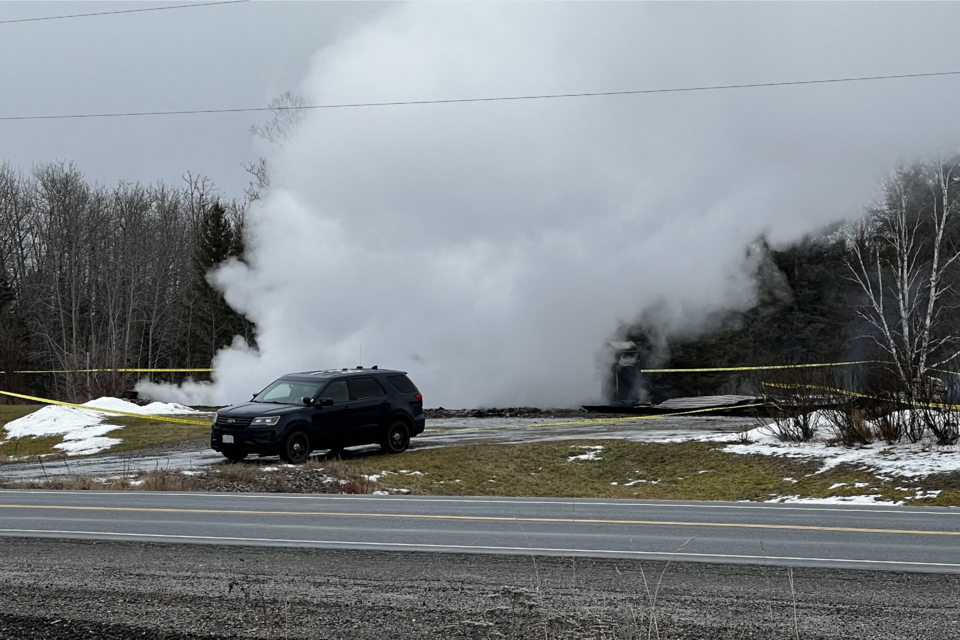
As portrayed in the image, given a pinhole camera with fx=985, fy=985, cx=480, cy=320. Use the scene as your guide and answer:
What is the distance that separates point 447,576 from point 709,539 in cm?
303

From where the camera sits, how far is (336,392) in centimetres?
1948

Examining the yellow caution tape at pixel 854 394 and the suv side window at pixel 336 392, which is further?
the suv side window at pixel 336 392

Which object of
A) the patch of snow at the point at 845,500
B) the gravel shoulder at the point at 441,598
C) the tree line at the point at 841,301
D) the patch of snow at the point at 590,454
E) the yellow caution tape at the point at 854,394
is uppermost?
the tree line at the point at 841,301

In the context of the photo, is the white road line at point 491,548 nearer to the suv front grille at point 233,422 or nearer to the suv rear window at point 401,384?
the suv front grille at point 233,422

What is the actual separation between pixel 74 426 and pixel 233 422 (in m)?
9.35

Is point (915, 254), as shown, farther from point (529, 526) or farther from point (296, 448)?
point (529, 526)

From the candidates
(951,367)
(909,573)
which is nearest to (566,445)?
(909,573)

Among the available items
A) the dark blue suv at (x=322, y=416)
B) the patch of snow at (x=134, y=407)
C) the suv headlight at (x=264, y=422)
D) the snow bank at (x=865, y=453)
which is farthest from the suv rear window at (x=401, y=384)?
the patch of snow at (x=134, y=407)

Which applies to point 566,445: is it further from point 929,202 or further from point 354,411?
point 929,202

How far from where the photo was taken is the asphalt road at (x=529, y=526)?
8656 mm

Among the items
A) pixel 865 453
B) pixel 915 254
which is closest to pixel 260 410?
pixel 865 453

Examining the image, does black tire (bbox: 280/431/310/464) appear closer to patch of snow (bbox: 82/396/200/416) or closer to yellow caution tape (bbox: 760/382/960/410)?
yellow caution tape (bbox: 760/382/960/410)

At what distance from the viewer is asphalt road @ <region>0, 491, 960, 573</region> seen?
866cm

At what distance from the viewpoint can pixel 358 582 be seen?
7348 mm
